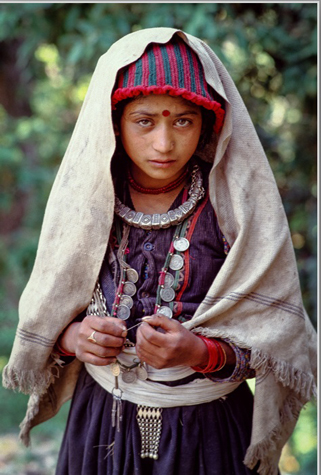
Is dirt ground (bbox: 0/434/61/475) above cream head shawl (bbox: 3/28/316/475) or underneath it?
underneath

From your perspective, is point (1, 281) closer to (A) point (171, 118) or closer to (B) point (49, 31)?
(B) point (49, 31)

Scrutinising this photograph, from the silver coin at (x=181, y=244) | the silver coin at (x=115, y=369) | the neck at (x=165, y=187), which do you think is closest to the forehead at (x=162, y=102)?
the neck at (x=165, y=187)

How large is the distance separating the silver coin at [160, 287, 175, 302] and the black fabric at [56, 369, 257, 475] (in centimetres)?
30

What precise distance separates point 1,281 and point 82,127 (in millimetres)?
3826

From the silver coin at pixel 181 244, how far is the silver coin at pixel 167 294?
0.36 ft

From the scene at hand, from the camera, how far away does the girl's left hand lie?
53.9 inches

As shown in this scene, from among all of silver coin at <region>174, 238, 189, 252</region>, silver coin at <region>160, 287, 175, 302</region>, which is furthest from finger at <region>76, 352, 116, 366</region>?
silver coin at <region>174, 238, 189, 252</region>

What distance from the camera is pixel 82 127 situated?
1.56 m

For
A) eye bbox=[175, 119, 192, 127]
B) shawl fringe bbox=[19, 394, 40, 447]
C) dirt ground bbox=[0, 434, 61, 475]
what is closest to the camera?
eye bbox=[175, 119, 192, 127]

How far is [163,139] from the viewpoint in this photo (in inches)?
56.4

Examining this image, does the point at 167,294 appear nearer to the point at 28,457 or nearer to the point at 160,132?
the point at 160,132

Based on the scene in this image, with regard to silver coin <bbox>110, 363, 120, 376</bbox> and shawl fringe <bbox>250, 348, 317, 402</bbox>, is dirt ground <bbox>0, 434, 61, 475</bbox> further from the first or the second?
shawl fringe <bbox>250, 348, 317, 402</bbox>

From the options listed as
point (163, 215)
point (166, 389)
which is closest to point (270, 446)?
point (166, 389)

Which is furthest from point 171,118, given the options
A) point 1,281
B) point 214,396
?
point 1,281
